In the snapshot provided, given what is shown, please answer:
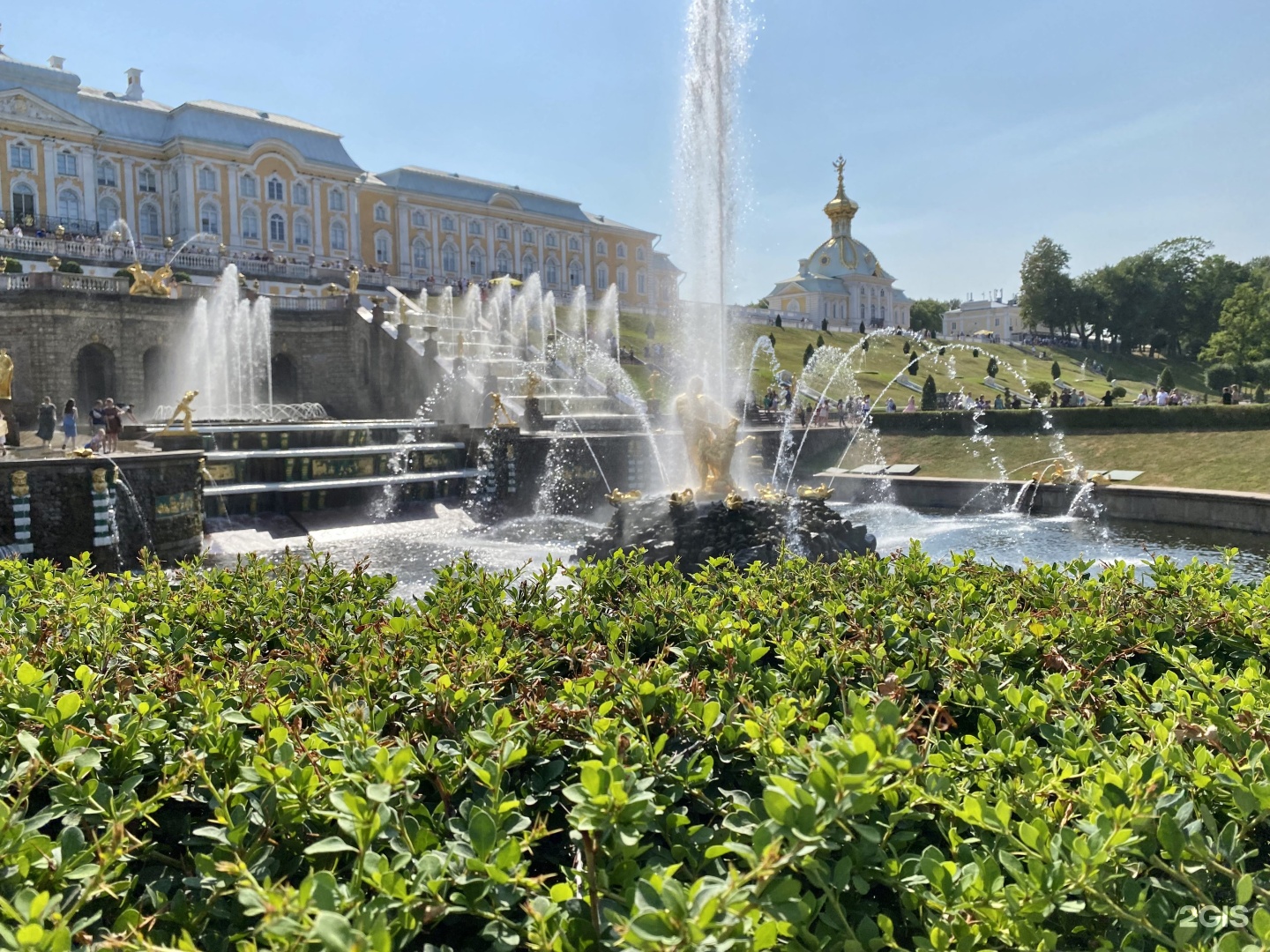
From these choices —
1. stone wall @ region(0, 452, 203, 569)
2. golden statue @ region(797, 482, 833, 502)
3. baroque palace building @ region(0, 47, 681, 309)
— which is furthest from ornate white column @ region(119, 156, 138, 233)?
golden statue @ region(797, 482, 833, 502)

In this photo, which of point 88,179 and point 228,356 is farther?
point 88,179

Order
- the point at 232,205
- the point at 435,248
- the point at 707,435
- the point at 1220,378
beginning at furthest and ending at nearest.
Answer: the point at 435,248 < the point at 232,205 < the point at 1220,378 < the point at 707,435

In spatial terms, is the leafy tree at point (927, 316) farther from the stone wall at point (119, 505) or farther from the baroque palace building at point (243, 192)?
the stone wall at point (119, 505)

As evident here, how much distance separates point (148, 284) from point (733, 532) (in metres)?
23.8

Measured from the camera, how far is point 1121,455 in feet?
82.5

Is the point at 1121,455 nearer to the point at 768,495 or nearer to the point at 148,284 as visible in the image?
the point at 768,495

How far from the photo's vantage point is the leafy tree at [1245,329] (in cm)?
5449

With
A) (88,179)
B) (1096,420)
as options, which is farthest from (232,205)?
(1096,420)

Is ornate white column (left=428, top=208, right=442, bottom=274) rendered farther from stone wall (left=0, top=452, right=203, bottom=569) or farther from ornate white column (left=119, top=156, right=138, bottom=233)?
stone wall (left=0, top=452, right=203, bottom=569)

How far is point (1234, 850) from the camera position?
200 cm

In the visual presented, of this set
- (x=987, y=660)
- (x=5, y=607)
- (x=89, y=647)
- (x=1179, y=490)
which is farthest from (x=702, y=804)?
(x=1179, y=490)

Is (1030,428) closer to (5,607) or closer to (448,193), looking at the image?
(5,607)

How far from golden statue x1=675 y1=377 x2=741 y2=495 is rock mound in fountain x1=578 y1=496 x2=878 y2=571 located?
2.34 feet

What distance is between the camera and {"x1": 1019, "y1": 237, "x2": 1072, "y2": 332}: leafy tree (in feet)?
247
